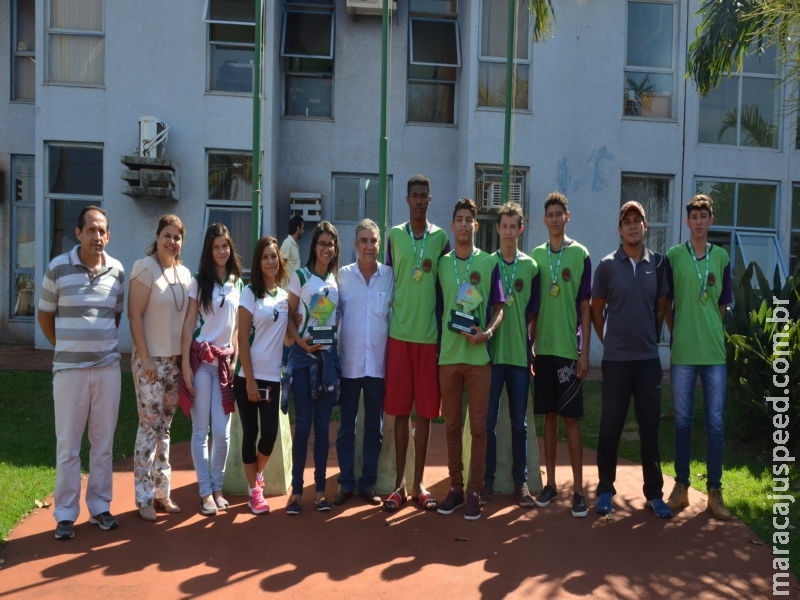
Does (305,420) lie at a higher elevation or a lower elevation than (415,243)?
lower

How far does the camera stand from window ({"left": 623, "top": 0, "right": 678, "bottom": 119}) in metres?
12.5

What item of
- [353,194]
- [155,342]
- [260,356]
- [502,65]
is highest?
[502,65]

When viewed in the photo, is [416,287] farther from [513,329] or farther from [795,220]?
[795,220]

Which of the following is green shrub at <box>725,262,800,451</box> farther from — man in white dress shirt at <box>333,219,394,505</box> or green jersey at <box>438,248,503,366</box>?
man in white dress shirt at <box>333,219,394,505</box>

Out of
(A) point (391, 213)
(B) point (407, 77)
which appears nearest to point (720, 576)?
(A) point (391, 213)

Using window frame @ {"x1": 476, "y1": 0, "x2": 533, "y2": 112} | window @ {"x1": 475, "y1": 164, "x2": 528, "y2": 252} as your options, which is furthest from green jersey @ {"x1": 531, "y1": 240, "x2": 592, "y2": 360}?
window frame @ {"x1": 476, "y1": 0, "x2": 533, "y2": 112}

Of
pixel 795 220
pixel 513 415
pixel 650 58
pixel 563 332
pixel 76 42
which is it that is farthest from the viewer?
pixel 795 220

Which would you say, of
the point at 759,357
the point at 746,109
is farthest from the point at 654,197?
the point at 759,357

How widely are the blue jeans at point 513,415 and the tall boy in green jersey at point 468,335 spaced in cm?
16

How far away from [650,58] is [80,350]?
11165 millimetres

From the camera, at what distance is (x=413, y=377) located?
5.24 metres

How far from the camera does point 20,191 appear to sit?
13.0m

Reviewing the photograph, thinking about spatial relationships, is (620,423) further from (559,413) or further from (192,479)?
(192,479)

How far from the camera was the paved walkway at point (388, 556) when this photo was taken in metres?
4.01
